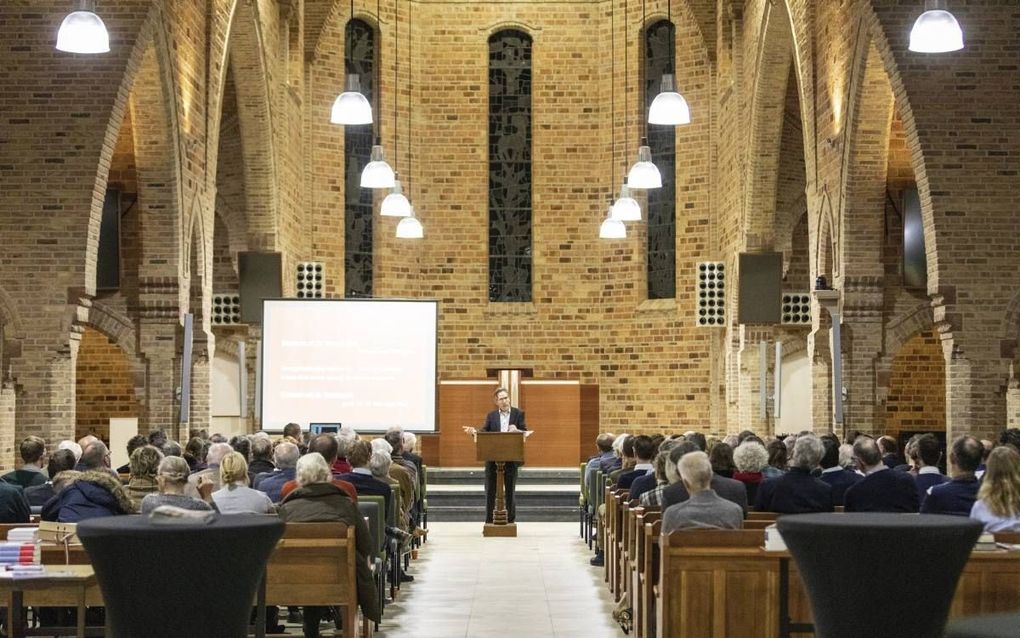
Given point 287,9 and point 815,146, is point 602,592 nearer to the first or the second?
point 815,146

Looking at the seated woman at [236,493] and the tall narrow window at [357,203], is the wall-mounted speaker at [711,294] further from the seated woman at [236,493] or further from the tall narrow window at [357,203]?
the seated woman at [236,493]

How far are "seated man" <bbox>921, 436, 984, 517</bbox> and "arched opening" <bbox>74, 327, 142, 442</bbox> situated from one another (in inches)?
585

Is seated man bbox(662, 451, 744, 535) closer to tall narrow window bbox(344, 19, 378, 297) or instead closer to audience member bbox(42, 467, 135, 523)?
audience member bbox(42, 467, 135, 523)

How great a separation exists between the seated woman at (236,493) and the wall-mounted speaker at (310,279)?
14.4 metres

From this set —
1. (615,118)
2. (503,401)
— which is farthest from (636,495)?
(615,118)

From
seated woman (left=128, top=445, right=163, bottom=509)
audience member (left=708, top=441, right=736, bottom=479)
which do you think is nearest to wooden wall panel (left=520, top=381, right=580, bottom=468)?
audience member (left=708, top=441, right=736, bottom=479)

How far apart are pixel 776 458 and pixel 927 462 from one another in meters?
1.23

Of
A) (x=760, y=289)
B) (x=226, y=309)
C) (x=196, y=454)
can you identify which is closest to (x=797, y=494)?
(x=196, y=454)

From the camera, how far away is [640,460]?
483 inches

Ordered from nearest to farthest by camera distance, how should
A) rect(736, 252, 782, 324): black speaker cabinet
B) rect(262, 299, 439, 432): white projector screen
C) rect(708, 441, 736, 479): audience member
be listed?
1. rect(708, 441, 736, 479): audience member
2. rect(262, 299, 439, 432): white projector screen
3. rect(736, 252, 782, 324): black speaker cabinet

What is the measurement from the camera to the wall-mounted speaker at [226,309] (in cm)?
2173

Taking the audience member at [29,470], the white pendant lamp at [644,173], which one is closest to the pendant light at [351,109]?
the white pendant lamp at [644,173]

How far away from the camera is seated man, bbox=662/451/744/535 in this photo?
25.3 feet

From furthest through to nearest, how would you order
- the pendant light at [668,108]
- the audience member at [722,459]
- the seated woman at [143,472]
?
the pendant light at [668,108] → the audience member at [722,459] → the seated woman at [143,472]
